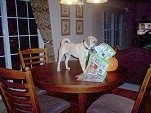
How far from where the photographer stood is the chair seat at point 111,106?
1591 mm

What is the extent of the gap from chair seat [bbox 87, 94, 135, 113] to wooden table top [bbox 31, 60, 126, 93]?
0.65ft

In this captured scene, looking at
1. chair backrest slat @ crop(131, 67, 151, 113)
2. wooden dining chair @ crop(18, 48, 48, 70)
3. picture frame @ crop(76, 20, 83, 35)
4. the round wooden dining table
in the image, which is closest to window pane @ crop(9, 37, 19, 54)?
wooden dining chair @ crop(18, 48, 48, 70)

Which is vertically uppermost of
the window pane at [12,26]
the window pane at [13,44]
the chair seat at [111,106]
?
the window pane at [12,26]

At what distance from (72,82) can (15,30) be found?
2022 millimetres

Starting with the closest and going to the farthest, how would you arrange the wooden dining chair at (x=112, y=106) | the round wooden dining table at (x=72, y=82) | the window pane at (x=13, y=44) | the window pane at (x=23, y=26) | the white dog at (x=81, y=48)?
1. the round wooden dining table at (x=72, y=82)
2. the wooden dining chair at (x=112, y=106)
3. the white dog at (x=81, y=48)
4. the window pane at (x=13, y=44)
5. the window pane at (x=23, y=26)

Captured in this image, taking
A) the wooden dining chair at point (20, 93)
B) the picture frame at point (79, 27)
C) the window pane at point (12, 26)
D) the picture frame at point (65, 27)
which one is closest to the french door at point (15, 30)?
the window pane at point (12, 26)

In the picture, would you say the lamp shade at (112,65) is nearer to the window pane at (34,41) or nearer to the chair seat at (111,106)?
the chair seat at (111,106)

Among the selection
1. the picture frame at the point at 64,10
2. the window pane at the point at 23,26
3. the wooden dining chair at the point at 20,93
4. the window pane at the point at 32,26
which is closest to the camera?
the wooden dining chair at the point at 20,93

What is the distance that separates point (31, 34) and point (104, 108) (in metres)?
2.27

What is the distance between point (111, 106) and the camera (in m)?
1.64

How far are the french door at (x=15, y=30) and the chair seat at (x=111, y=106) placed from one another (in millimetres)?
1901

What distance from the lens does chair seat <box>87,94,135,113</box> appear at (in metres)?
1.59

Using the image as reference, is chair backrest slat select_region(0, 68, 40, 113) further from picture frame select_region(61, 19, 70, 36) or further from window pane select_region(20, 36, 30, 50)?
picture frame select_region(61, 19, 70, 36)

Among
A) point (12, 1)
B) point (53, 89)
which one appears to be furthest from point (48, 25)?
point (53, 89)
